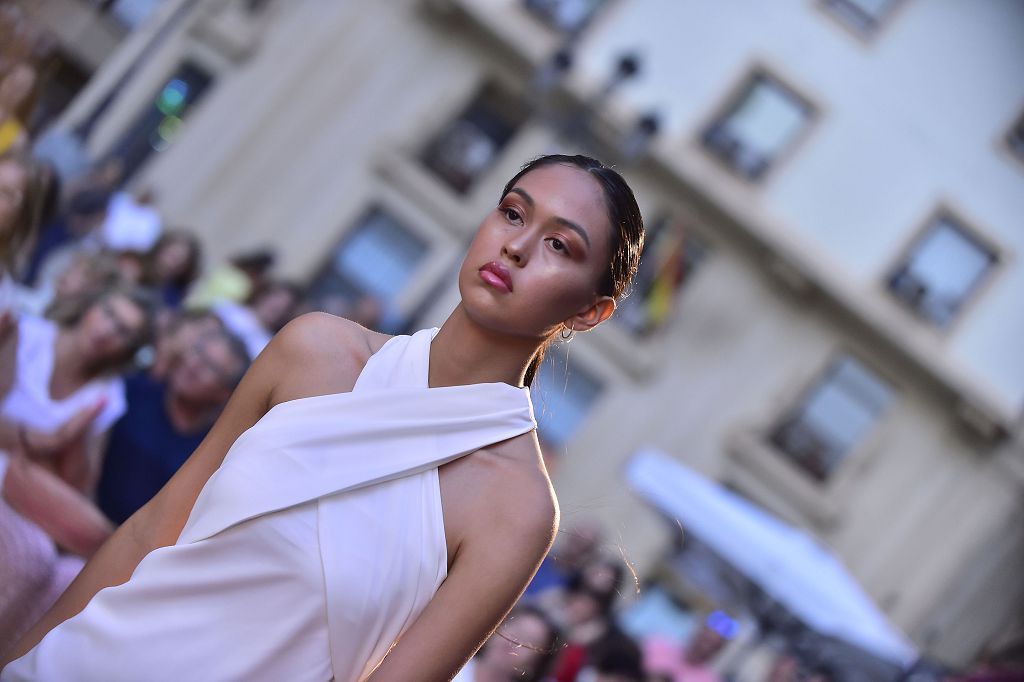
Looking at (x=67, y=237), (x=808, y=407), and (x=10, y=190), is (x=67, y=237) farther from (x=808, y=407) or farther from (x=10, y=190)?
(x=808, y=407)

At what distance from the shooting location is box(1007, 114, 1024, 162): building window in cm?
1568

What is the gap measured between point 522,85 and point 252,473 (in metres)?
14.7

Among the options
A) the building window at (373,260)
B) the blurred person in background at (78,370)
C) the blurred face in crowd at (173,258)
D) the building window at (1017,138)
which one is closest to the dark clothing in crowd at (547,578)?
the blurred person in background at (78,370)

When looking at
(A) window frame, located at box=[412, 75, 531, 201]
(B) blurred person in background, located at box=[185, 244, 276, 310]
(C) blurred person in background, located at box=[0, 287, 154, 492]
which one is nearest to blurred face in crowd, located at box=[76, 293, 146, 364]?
(C) blurred person in background, located at box=[0, 287, 154, 492]

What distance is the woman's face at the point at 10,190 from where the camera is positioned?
4.75m

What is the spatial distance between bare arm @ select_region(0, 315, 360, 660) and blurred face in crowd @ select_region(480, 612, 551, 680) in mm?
1482

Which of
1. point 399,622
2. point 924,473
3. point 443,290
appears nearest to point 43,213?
point 399,622

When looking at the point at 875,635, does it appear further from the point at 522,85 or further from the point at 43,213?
the point at 522,85

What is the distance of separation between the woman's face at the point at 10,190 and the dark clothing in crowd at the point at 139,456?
2.94 feet

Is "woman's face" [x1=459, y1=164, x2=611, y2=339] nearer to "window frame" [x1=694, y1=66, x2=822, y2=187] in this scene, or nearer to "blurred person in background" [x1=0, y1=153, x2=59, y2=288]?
"blurred person in background" [x1=0, y1=153, x2=59, y2=288]

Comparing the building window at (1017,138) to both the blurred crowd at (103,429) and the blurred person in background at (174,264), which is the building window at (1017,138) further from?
the blurred person in background at (174,264)

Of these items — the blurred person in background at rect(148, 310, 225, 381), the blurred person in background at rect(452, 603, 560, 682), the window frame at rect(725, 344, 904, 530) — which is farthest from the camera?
the window frame at rect(725, 344, 904, 530)

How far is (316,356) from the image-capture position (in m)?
2.16

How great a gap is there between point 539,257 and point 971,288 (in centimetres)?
1480
